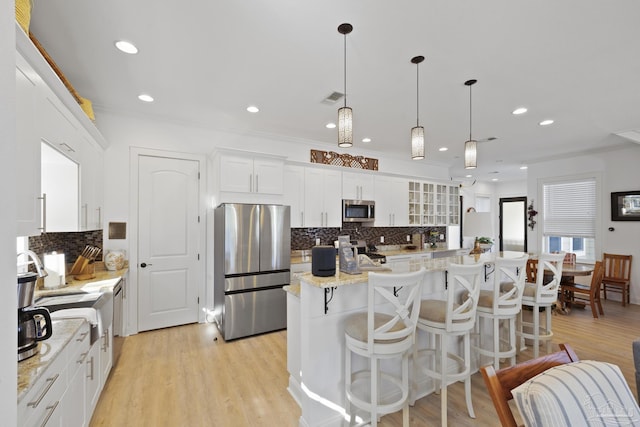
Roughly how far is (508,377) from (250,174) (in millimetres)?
3543

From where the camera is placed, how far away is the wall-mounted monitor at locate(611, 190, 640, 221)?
4902mm

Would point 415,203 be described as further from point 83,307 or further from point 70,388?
point 70,388

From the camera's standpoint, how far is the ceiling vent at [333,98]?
3115 millimetres

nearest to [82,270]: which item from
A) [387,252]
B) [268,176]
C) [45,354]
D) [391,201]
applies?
[45,354]

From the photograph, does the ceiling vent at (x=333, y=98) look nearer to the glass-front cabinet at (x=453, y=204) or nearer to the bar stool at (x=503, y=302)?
the bar stool at (x=503, y=302)

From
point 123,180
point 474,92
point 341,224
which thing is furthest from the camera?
point 341,224

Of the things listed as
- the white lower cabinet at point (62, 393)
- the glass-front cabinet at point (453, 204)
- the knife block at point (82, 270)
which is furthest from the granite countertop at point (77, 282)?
the glass-front cabinet at point (453, 204)

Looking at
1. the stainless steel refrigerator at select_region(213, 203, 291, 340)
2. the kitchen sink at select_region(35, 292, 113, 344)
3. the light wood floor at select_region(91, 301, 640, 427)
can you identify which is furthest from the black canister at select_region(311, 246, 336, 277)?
the stainless steel refrigerator at select_region(213, 203, 291, 340)

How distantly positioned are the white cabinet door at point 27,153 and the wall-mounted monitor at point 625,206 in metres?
7.77

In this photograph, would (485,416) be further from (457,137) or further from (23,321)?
(457,137)

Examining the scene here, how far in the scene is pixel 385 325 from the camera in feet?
5.81

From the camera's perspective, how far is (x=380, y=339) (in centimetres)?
177

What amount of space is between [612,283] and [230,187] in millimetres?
6616

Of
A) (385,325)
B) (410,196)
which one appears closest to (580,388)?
(385,325)
